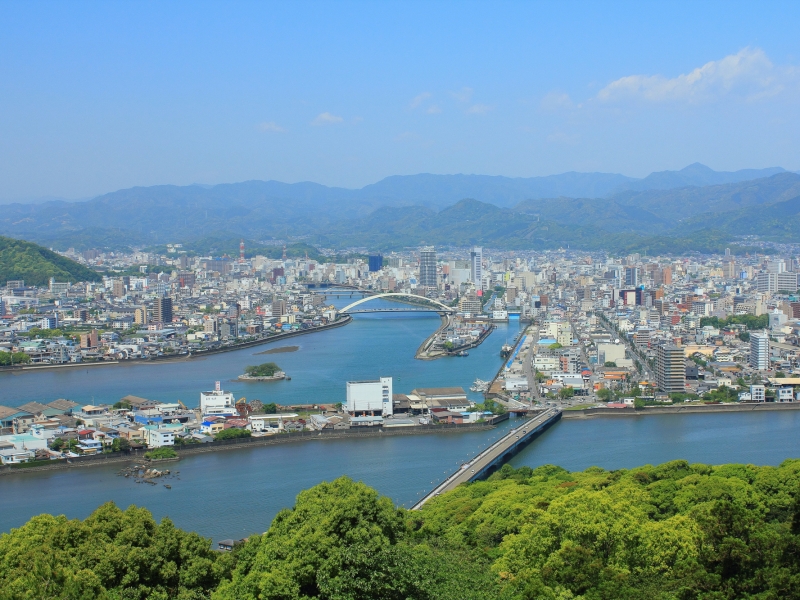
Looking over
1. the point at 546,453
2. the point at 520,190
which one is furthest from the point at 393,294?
the point at 520,190

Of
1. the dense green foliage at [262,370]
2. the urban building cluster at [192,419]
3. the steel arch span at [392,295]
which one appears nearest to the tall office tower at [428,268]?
the steel arch span at [392,295]

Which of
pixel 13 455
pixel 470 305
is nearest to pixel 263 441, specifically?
pixel 13 455

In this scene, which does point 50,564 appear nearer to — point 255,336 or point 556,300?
point 255,336

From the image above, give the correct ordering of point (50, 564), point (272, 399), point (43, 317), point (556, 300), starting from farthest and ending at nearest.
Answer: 1. point (556, 300)
2. point (43, 317)
3. point (272, 399)
4. point (50, 564)

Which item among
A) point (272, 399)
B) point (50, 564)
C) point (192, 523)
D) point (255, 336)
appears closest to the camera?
point (50, 564)

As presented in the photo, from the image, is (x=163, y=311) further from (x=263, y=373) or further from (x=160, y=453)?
(x=160, y=453)

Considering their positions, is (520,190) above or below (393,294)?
above

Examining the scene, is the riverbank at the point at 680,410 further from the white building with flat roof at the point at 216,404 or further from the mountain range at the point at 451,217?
the mountain range at the point at 451,217
